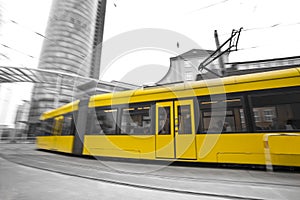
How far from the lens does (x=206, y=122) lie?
449 centimetres

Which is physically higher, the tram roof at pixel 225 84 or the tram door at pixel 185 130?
the tram roof at pixel 225 84

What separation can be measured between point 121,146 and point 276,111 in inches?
191

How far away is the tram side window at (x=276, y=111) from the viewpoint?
3.76 m

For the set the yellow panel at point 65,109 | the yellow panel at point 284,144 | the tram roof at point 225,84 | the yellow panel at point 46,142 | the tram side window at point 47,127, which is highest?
the tram roof at point 225,84

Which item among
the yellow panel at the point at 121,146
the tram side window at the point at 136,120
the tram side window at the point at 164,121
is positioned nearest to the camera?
the tram side window at the point at 164,121

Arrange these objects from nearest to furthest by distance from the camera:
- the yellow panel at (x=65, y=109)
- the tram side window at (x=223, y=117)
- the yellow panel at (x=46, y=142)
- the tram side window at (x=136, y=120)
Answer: the tram side window at (x=223, y=117) < the tram side window at (x=136, y=120) < the yellow panel at (x=65, y=109) < the yellow panel at (x=46, y=142)

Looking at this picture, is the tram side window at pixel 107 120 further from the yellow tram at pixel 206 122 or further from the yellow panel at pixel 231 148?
the yellow panel at pixel 231 148

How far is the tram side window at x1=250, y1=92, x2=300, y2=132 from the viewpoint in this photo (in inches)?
148

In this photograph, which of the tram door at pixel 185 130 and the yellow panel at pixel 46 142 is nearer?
the tram door at pixel 185 130

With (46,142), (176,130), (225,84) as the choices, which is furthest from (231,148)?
(46,142)

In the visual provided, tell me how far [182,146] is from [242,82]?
261 cm

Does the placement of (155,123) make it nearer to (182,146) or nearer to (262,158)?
(182,146)

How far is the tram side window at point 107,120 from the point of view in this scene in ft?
18.9

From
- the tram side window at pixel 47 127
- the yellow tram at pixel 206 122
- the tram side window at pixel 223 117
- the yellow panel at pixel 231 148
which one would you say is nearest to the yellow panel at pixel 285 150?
the yellow tram at pixel 206 122
